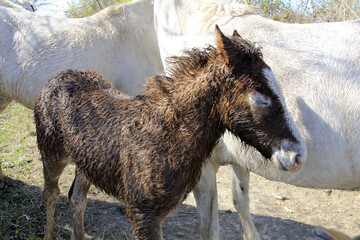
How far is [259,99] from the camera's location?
5.34 feet

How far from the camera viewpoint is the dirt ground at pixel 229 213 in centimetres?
337

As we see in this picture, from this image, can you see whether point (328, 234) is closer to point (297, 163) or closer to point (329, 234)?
point (329, 234)

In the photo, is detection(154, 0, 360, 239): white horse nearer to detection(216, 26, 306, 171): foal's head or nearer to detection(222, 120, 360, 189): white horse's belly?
detection(222, 120, 360, 189): white horse's belly

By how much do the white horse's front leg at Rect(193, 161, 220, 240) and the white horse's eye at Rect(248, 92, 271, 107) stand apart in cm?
125

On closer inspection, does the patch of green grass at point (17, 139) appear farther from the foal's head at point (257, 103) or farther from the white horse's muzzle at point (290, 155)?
the white horse's muzzle at point (290, 155)

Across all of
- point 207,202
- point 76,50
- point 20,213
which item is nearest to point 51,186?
point 20,213

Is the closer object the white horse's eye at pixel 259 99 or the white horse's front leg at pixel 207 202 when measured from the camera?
the white horse's eye at pixel 259 99

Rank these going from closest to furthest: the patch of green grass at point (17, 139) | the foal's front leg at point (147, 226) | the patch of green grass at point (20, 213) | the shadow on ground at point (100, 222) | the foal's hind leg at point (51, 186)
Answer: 1. the foal's front leg at point (147, 226)
2. the foal's hind leg at point (51, 186)
3. the patch of green grass at point (20, 213)
4. the shadow on ground at point (100, 222)
5. the patch of green grass at point (17, 139)

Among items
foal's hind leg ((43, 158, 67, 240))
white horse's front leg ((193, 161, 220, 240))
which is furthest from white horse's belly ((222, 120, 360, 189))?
foal's hind leg ((43, 158, 67, 240))

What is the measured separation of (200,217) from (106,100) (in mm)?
1445

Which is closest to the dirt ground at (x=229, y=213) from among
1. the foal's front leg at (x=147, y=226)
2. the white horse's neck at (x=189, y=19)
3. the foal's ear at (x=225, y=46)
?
the foal's front leg at (x=147, y=226)

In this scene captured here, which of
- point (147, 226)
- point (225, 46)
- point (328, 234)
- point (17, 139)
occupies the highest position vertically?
point (225, 46)

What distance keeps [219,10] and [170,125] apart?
154cm

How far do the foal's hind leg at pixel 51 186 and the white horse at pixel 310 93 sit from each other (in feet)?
4.20
